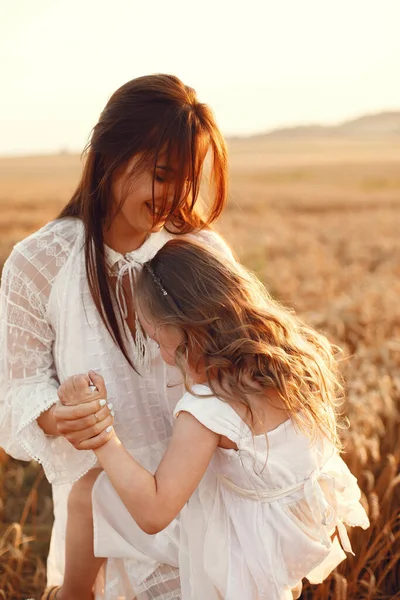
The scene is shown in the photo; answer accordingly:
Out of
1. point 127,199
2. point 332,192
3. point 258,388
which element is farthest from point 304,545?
point 332,192

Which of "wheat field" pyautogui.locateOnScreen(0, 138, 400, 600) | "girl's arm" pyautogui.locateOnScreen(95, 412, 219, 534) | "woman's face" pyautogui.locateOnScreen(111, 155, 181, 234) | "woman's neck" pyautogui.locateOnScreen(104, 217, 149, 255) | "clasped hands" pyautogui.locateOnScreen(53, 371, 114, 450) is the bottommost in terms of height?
"wheat field" pyautogui.locateOnScreen(0, 138, 400, 600)

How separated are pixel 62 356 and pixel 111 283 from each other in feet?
0.94

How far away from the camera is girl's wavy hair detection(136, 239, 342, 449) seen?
1929mm

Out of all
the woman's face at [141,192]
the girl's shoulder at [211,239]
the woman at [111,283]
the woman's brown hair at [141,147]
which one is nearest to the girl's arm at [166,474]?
the woman at [111,283]

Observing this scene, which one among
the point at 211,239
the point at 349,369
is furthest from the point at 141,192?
the point at 349,369

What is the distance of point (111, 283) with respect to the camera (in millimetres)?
2438

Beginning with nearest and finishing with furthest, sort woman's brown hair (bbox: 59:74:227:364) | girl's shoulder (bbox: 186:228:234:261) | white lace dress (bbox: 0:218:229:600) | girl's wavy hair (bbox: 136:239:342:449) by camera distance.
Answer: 1. girl's wavy hair (bbox: 136:239:342:449)
2. woman's brown hair (bbox: 59:74:227:364)
3. white lace dress (bbox: 0:218:229:600)
4. girl's shoulder (bbox: 186:228:234:261)

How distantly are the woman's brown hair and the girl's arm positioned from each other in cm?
56

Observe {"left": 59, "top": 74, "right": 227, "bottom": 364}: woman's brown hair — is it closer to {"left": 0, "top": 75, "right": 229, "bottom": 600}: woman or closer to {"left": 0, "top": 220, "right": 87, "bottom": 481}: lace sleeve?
{"left": 0, "top": 75, "right": 229, "bottom": 600}: woman

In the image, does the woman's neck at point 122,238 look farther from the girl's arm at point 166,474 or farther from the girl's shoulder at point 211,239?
the girl's arm at point 166,474

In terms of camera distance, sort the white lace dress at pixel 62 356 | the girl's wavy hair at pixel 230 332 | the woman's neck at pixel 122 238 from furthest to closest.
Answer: the woman's neck at pixel 122 238, the white lace dress at pixel 62 356, the girl's wavy hair at pixel 230 332

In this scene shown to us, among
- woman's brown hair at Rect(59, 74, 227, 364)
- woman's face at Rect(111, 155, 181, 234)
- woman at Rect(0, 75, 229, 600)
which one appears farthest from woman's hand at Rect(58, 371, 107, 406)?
woman's face at Rect(111, 155, 181, 234)

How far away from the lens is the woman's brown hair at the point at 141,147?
7.12 feet

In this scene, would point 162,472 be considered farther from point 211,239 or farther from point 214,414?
point 211,239
